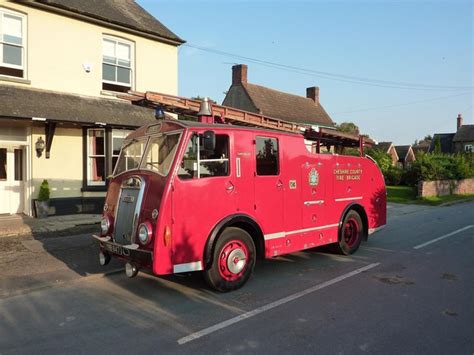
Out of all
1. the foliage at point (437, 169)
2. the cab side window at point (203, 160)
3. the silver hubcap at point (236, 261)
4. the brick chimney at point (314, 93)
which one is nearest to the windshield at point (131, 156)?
the cab side window at point (203, 160)

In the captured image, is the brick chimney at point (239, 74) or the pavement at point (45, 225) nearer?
the pavement at point (45, 225)

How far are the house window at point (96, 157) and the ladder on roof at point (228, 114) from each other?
5970 mm

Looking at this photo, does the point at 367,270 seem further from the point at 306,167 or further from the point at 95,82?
the point at 95,82

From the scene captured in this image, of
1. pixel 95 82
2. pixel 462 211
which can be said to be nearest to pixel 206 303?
pixel 95 82

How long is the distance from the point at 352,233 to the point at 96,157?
912 cm

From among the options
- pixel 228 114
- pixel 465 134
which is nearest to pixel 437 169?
pixel 228 114

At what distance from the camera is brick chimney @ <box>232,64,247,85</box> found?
35.2 metres

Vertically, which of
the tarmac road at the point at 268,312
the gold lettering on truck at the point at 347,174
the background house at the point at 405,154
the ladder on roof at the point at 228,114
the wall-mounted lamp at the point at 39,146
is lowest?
the tarmac road at the point at 268,312

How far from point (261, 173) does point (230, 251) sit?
135 cm

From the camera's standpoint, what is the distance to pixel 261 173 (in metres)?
6.62

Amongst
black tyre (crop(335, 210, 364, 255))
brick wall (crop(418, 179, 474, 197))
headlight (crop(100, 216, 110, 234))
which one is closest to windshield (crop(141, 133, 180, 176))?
headlight (crop(100, 216, 110, 234))

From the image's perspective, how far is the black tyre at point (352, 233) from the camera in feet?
27.8

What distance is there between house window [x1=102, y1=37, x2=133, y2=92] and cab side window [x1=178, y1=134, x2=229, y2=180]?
9730 mm

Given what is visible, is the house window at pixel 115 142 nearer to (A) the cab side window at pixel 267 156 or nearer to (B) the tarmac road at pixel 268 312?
(B) the tarmac road at pixel 268 312
